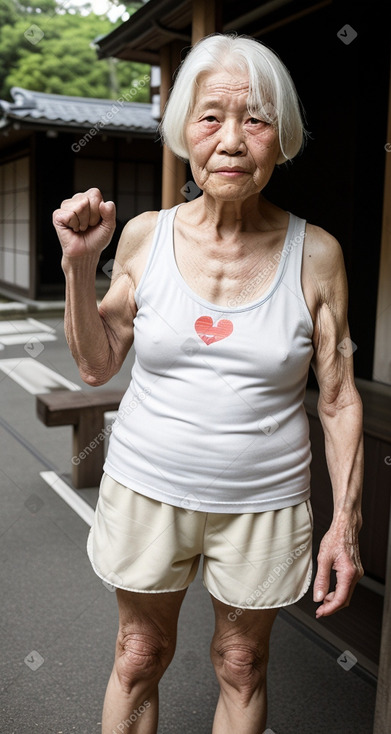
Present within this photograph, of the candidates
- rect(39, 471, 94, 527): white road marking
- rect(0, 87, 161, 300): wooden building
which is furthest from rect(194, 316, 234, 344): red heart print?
rect(0, 87, 161, 300): wooden building

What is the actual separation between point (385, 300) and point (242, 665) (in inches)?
90.6

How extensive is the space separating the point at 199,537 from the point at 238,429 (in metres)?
0.25

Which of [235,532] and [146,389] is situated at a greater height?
[146,389]

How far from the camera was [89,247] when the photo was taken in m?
1.35

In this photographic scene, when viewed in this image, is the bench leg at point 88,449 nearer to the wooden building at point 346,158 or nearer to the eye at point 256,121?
the wooden building at point 346,158

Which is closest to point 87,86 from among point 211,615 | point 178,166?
point 178,166

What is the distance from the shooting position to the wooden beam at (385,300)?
3414 millimetres

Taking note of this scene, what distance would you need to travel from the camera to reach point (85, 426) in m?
4.30

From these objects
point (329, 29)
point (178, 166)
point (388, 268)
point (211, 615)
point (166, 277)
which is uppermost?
point (329, 29)

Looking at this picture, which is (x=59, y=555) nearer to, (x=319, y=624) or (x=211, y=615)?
(x=211, y=615)

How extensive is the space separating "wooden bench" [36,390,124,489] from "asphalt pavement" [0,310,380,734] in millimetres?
368

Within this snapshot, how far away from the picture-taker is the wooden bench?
166 inches

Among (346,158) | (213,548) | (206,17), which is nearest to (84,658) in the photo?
(213,548)

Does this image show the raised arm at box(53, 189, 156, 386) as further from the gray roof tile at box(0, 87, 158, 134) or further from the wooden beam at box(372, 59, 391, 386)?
the gray roof tile at box(0, 87, 158, 134)
